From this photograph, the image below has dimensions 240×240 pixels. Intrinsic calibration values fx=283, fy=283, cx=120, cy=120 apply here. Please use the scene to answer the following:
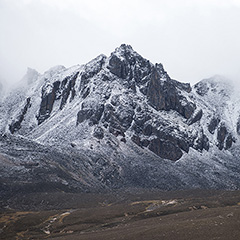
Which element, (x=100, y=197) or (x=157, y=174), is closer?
(x=100, y=197)

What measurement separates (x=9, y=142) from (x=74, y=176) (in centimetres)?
5144

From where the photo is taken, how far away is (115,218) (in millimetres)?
85000

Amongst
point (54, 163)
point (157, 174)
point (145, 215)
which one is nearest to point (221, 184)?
point (157, 174)

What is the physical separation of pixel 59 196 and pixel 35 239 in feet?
184

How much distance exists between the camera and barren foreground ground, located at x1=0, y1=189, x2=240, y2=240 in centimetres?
4444

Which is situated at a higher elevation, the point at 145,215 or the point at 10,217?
the point at 145,215

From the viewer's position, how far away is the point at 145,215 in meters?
85.1

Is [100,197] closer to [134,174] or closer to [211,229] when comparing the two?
[134,174]

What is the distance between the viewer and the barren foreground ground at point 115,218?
44.4m

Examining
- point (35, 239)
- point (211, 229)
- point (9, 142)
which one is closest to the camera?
point (211, 229)

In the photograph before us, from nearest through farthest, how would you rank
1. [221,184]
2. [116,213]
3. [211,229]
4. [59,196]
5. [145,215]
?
[211,229]
[145,215]
[116,213]
[59,196]
[221,184]

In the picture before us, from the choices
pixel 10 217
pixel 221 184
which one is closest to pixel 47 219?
pixel 10 217

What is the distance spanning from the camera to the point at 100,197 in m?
129

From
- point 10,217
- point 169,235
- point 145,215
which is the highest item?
point 169,235
